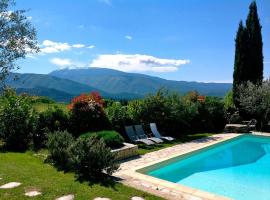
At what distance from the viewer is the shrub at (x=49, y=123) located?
1307 centimetres

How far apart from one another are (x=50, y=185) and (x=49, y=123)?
593 centimetres

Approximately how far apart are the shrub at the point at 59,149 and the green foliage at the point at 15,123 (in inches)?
110

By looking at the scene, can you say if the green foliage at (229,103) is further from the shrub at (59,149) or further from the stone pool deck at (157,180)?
the shrub at (59,149)

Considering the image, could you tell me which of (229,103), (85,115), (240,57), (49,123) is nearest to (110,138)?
(85,115)

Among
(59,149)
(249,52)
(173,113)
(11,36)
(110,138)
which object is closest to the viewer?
(11,36)

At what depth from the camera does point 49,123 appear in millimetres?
13438

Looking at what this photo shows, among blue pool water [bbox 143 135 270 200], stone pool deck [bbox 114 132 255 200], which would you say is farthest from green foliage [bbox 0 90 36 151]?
blue pool water [bbox 143 135 270 200]

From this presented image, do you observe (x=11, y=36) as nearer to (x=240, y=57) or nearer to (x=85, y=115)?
(x=85, y=115)

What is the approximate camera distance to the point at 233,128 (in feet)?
69.9

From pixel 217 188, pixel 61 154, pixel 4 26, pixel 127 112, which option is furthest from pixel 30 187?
pixel 127 112

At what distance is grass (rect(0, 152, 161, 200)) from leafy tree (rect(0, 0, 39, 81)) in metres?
2.66

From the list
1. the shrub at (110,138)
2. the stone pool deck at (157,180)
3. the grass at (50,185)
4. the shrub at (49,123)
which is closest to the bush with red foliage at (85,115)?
the shrub at (49,123)

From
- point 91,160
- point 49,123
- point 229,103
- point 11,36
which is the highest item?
point 11,36

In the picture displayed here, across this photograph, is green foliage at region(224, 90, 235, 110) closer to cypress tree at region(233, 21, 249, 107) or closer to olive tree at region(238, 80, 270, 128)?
cypress tree at region(233, 21, 249, 107)
